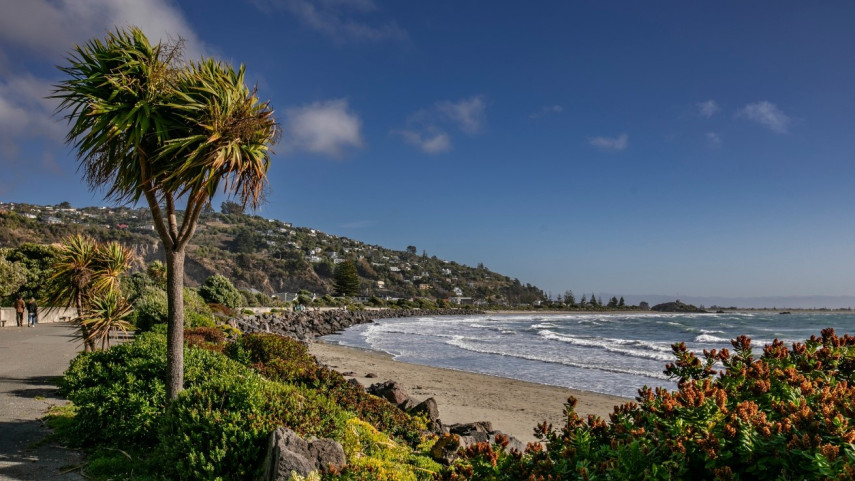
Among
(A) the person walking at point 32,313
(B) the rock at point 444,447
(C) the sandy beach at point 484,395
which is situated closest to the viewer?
(B) the rock at point 444,447

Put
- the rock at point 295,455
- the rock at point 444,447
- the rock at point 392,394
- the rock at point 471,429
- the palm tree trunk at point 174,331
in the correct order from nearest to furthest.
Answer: the rock at point 295,455 → the rock at point 444,447 → the palm tree trunk at point 174,331 → the rock at point 471,429 → the rock at point 392,394

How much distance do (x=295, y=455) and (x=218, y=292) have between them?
3716 cm

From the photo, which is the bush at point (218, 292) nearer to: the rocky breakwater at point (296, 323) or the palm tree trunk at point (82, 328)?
the rocky breakwater at point (296, 323)

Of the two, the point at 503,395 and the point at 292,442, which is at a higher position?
the point at 292,442

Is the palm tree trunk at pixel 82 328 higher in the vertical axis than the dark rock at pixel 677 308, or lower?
higher

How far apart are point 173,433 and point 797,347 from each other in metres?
5.69

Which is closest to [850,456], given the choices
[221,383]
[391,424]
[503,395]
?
[221,383]

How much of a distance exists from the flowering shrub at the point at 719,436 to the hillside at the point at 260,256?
79.4 m

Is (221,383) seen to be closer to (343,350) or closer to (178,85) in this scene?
(178,85)

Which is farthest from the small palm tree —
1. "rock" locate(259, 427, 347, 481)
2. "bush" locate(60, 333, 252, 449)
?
"rock" locate(259, 427, 347, 481)

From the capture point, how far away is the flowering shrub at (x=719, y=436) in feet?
7.14

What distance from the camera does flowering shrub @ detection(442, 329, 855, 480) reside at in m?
2.18

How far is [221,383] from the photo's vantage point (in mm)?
5793

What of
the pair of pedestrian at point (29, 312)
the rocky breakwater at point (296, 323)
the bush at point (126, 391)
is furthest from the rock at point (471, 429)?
the pair of pedestrian at point (29, 312)
